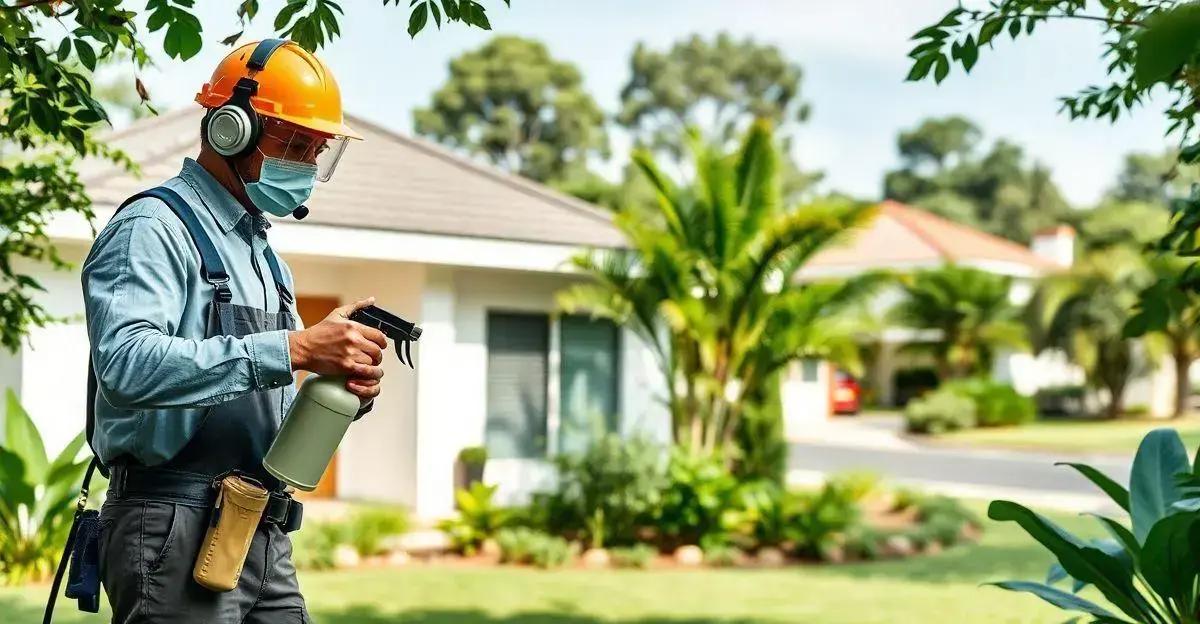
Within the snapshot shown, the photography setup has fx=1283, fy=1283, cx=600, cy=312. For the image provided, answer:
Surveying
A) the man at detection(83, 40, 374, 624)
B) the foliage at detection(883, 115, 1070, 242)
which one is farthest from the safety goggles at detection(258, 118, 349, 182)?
the foliage at detection(883, 115, 1070, 242)

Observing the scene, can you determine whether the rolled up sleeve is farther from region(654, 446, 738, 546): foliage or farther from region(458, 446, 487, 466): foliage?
region(458, 446, 487, 466): foliage

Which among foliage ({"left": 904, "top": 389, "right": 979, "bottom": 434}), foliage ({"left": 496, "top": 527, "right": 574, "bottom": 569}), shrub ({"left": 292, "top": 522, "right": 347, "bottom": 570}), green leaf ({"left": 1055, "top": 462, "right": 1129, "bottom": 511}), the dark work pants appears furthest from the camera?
foliage ({"left": 904, "top": 389, "right": 979, "bottom": 434})

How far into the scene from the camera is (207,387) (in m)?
2.78

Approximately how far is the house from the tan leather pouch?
978cm

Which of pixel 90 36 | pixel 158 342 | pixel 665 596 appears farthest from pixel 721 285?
pixel 158 342

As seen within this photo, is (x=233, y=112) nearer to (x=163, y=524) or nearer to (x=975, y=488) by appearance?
(x=163, y=524)

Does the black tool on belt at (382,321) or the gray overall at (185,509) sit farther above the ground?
the black tool on belt at (382,321)

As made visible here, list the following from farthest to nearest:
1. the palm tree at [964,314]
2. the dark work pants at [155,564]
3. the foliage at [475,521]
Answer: the palm tree at [964,314], the foliage at [475,521], the dark work pants at [155,564]

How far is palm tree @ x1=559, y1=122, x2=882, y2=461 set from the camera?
13.6 m

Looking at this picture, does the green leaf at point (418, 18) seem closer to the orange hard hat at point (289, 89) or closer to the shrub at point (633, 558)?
the orange hard hat at point (289, 89)

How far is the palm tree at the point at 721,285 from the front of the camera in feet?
44.6

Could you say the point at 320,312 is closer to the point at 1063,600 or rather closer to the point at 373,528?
the point at 373,528

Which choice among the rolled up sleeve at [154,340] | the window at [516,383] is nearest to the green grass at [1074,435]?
the window at [516,383]

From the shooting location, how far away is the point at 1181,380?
36.3m
